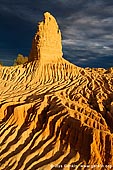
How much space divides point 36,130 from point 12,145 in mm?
2363

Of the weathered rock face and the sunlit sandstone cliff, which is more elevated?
the weathered rock face

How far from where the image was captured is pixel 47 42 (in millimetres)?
37094

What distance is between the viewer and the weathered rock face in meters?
36.9

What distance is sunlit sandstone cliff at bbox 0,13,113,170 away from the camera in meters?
19.2

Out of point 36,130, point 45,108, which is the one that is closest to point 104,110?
point 45,108

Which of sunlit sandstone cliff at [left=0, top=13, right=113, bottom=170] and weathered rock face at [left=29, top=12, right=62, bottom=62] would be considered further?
weathered rock face at [left=29, top=12, right=62, bottom=62]

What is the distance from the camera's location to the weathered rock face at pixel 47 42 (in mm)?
36938

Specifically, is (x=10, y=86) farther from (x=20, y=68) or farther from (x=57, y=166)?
(x=57, y=166)

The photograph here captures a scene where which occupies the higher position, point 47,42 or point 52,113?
point 47,42

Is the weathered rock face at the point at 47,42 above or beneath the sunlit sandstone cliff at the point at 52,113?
above

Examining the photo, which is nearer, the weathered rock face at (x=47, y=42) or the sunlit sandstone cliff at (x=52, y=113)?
the sunlit sandstone cliff at (x=52, y=113)

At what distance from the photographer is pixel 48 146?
68.6 ft

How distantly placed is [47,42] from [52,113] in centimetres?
1501

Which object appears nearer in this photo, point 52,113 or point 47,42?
point 52,113
